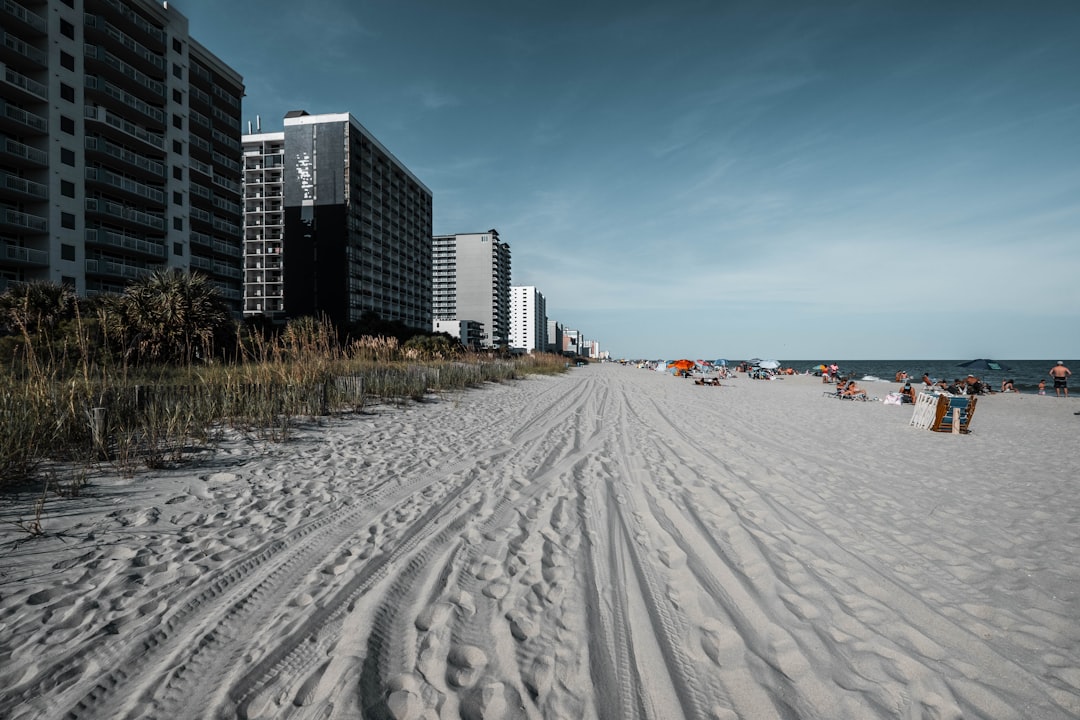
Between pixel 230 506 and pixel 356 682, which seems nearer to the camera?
Result: pixel 356 682

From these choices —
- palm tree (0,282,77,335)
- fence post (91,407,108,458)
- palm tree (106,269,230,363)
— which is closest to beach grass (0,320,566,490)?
fence post (91,407,108,458)

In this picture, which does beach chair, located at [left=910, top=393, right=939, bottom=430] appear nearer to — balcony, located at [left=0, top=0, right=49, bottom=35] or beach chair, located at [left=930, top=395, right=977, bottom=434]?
beach chair, located at [left=930, top=395, right=977, bottom=434]

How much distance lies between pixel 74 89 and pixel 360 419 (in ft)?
117

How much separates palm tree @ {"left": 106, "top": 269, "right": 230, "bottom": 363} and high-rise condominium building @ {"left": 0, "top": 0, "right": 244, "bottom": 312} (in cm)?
1991

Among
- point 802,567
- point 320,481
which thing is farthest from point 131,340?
point 802,567

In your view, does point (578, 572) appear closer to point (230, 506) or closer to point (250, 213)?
point (230, 506)

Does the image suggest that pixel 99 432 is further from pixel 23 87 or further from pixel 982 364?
pixel 982 364

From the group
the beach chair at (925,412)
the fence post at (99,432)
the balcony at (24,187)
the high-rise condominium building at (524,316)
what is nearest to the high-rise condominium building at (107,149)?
the balcony at (24,187)

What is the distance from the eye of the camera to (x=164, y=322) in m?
12.0

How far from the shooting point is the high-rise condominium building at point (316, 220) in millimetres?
57938

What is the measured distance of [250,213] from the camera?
63.0 metres

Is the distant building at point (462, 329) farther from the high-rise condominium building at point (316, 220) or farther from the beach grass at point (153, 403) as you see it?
the beach grass at point (153, 403)

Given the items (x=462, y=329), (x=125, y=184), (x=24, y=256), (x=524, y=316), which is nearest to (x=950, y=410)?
(x=24, y=256)

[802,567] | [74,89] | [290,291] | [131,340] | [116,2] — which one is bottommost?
[802,567]
